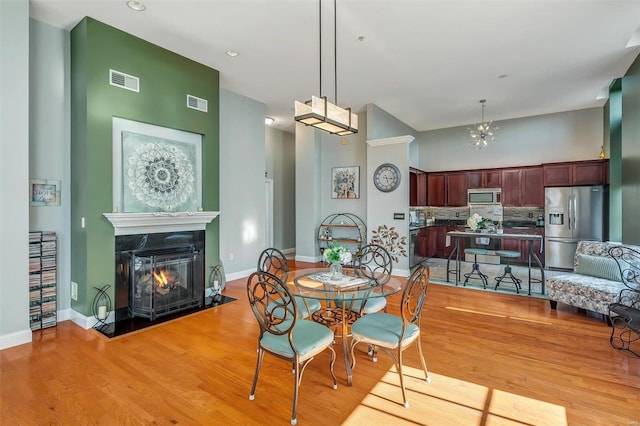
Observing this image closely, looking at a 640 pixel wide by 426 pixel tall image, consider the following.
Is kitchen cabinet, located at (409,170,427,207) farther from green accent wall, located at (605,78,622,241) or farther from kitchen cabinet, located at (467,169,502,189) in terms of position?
green accent wall, located at (605,78,622,241)

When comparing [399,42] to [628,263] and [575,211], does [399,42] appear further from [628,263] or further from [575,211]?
[575,211]

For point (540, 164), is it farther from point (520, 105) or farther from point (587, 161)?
point (520, 105)

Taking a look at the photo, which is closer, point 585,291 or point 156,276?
point 585,291

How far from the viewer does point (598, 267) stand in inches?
154

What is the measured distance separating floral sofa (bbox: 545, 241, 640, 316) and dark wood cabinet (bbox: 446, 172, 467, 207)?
3.79 metres

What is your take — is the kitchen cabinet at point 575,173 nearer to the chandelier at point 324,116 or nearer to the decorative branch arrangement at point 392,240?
the decorative branch arrangement at point 392,240

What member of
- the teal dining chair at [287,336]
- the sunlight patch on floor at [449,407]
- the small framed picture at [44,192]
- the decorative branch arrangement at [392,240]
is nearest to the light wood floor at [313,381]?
the sunlight patch on floor at [449,407]

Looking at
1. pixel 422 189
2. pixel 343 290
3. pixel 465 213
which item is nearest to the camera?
pixel 343 290

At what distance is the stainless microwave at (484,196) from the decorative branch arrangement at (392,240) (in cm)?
303

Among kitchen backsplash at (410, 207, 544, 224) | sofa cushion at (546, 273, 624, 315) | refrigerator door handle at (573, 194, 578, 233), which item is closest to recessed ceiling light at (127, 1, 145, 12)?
kitchen backsplash at (410, 207, 544, 224)

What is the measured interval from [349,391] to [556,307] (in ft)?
11.3

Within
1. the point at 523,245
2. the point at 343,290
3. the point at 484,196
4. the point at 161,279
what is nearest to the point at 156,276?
the point at 161,279

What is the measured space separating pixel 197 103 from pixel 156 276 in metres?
2.50

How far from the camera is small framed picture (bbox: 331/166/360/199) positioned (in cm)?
688
